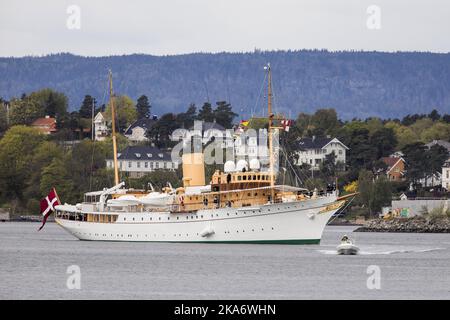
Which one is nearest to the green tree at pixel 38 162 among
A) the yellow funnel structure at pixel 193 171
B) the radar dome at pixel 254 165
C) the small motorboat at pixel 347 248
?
the yellow funnel structure at pixel 193 171

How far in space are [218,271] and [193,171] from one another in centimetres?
2625

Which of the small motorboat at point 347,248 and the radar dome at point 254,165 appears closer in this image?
the small motorboat at point 347,248

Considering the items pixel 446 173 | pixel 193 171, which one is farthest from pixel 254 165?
pixel 446 173

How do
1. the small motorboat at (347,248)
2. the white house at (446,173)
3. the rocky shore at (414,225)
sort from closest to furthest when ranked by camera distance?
the small motorboat at (347,248) < the rocky shore at (414,225) < the white house at (446,173)

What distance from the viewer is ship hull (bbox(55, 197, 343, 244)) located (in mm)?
89625

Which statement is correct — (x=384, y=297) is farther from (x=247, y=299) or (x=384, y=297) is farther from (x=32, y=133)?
(x=32, y=133)

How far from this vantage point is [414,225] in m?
135

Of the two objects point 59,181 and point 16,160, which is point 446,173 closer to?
point 59,181

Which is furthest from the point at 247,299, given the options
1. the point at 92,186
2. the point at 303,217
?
the point at 92,186

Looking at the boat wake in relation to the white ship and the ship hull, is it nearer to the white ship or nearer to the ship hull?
the ship hull

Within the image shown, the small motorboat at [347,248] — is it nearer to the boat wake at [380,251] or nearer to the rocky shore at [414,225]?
the boat wake at [380,251]

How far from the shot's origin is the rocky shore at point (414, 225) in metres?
133

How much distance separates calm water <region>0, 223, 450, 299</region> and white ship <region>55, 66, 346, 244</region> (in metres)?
1.33
